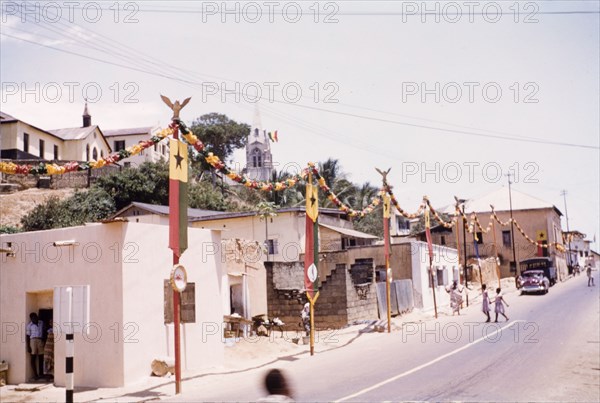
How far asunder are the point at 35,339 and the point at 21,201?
1647 inches

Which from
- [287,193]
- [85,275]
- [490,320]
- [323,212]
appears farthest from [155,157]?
[85,275]

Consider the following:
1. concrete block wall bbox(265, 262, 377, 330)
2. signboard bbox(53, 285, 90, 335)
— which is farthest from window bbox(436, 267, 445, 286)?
signboard bbox(53, 285, 90, 335)

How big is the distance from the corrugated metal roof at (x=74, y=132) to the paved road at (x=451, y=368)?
168ft

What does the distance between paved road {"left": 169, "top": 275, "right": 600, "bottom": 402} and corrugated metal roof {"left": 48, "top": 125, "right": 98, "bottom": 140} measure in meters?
51.2

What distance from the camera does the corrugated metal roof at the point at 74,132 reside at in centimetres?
6462

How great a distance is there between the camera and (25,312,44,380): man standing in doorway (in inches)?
639

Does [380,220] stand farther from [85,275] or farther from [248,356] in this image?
[85,275]

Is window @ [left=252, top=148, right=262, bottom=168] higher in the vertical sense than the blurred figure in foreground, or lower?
higher

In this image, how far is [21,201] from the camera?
176 ft

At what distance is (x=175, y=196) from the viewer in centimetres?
1477

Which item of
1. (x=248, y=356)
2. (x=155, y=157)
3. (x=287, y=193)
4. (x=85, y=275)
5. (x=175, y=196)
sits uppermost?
(x=155, y=157)

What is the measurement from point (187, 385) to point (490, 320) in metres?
18.0

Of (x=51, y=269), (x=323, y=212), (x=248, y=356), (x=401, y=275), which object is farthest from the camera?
(x=323, y=212)

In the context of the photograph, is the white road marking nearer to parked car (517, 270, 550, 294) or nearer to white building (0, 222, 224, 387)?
white building (0, 222, 224, 387)
